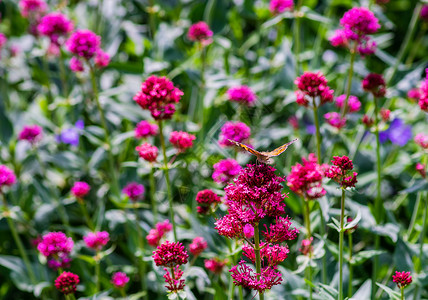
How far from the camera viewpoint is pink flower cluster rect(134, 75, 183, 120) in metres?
1.57

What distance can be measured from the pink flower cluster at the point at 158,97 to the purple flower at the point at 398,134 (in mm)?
1548

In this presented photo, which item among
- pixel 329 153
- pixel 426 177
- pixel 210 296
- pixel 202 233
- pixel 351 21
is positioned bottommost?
pixel 210 296

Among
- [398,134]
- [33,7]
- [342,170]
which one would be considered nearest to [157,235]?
[342,170]

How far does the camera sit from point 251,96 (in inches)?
92.4

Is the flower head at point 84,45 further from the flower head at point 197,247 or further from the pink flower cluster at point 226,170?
the flower head at point 197,247

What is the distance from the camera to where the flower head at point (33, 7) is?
9.87 feet

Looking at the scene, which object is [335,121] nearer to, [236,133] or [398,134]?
[236,133]

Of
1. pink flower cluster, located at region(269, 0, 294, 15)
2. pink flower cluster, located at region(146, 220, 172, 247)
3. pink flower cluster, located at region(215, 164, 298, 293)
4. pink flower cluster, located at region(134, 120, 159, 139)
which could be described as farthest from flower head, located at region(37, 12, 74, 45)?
pink flower cluster, located at region(215, 164, 298, 293)

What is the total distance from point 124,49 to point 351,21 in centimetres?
206

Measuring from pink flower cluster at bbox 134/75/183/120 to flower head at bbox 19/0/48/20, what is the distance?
1808 mm

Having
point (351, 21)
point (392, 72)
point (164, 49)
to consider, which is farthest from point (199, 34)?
point (392, 72)

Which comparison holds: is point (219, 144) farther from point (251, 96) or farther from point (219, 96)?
point (219, 96)

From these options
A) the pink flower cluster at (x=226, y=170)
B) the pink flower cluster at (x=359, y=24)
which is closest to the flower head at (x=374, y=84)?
the pink flower cluster at (x=359, y=24)

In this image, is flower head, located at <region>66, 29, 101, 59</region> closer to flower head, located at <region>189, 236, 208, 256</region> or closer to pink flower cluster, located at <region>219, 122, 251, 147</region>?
→ pink flower cluster, located at <region>219, 122, 251, 147</region>
